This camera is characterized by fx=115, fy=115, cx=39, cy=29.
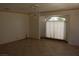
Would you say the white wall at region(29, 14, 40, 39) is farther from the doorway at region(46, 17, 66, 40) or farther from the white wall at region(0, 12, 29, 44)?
the doorway at region(46, 17, 66, 40)

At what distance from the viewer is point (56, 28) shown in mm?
6098

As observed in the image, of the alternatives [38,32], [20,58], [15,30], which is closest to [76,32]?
[38,32]

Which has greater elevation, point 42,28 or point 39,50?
point 42,28

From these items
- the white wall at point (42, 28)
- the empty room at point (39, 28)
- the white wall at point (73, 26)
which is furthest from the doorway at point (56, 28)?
the white wall at point (73, 26)

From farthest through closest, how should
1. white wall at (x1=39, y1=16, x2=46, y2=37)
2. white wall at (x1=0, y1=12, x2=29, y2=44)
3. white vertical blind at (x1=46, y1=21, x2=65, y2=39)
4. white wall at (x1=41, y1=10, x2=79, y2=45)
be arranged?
white wall at (x1=39, y1=16, x2=46, y2=37)
white vertical blind at (x1=46, y1=21, x2=65, y2=39)
white wall at (x1=0, y1=12, x2=29, y2=44)
white wall at (x1=41, y1=10, x2=79, y2=45)

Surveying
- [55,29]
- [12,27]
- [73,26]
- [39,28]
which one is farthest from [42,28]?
[73,26]

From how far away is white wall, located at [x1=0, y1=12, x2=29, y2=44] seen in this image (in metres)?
4.80

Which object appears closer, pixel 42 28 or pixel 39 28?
pixel 39 28

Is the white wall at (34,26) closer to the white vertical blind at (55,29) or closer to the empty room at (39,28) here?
the empty room at (39,28)

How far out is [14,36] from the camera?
5.42 meters

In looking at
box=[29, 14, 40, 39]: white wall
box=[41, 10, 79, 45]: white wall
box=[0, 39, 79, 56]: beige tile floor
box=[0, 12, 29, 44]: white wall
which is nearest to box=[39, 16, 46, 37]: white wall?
box=[29, 14, 40, 39]: white wall

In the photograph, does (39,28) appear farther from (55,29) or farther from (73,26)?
(73,26)

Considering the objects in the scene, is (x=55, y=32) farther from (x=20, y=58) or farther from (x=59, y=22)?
(x=20, y=58)

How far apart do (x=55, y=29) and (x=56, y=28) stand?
10 centimetres
